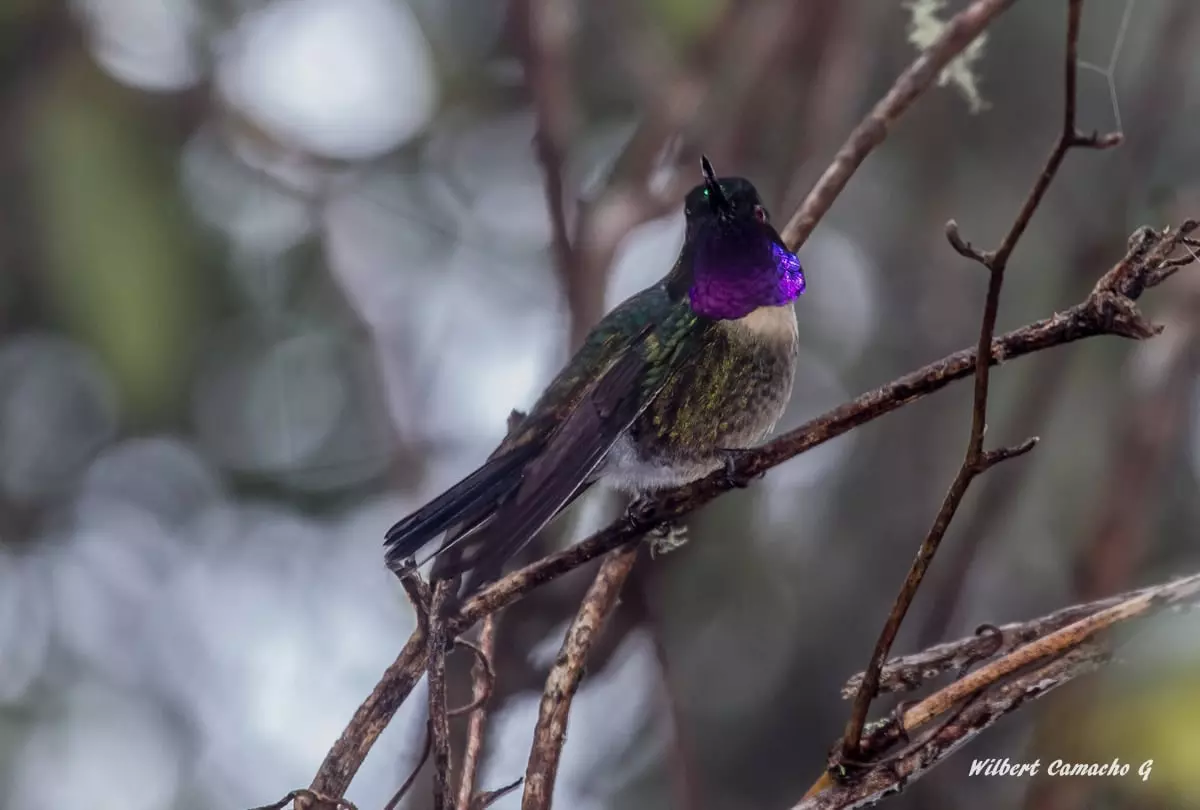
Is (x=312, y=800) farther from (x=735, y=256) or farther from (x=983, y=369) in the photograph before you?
(x=735, y=256)

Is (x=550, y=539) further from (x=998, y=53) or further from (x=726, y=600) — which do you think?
(x=998, y=53)

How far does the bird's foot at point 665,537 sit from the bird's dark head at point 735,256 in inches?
11.1

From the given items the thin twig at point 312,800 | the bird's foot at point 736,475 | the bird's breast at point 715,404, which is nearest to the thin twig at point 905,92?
the bird's breast at point 715,404

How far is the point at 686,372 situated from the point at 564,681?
20.0 inches

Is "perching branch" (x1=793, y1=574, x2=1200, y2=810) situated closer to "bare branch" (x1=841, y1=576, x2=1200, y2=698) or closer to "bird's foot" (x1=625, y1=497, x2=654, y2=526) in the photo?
"bare branch" (x1=841, y1=576, x2=1200, y2=698)

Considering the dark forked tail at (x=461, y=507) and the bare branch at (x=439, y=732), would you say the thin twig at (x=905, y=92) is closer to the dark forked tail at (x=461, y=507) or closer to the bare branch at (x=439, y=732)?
the dark forked tail at (x=461, y=507)

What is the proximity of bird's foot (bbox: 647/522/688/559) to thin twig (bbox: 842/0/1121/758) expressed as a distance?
51 cm

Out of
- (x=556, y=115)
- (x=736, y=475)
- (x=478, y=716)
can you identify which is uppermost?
(x=556, y=115)

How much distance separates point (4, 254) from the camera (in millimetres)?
1880

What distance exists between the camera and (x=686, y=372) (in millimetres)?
1476

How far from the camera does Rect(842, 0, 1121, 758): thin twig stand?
31.5 inches

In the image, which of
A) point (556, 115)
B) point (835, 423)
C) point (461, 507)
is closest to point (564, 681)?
point (461, 507)

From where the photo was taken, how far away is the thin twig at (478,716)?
3.43 ft

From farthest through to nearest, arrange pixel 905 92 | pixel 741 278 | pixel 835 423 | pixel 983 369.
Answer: pixel 741 278 → pixel 905 92 → pixel 835 423 → pixel 983 369
